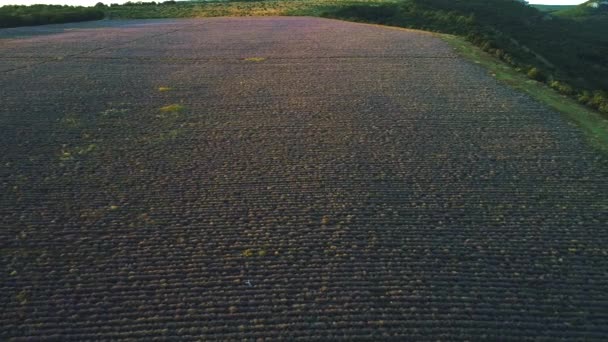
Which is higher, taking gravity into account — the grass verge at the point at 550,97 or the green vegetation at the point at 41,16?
the green vegetation at the point at 41,16

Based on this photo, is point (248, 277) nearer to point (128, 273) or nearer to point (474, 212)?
point (128, 273)

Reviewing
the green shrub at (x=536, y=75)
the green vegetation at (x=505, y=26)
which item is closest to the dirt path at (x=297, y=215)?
the green shrub at (x=536, y=75)

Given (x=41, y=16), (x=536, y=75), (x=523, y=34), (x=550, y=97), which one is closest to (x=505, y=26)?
(x=523, y=34)

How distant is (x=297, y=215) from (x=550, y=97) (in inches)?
508

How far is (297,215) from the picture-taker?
364 inches

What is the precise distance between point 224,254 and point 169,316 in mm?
1556

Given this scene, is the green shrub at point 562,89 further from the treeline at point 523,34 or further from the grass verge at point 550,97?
the grass verge at point 550,97

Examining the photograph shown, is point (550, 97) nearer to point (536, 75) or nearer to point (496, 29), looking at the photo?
point (536, 75)

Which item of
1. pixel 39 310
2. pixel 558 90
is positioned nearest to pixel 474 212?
pixel 39 310

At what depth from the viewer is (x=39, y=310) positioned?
6773 mm

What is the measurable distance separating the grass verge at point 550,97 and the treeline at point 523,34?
601mm

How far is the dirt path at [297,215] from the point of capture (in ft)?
22.3

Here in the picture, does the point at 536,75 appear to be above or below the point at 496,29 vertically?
below

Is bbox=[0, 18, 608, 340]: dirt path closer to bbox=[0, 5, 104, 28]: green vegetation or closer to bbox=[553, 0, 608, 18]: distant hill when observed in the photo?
bbox=[0, 5, 104, 28]: green vegetation
